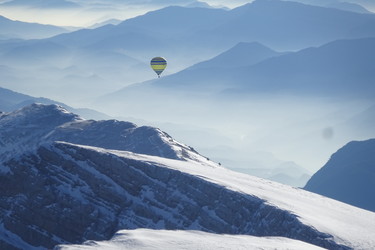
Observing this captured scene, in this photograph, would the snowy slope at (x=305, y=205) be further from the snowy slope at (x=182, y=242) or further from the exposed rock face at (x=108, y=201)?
the snowy slope at (x=182, y=242)

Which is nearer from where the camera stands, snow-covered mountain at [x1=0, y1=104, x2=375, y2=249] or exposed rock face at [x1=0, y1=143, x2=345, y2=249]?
snow-covered mountain at [x1=0, y1=104, x2=375, y2=249]

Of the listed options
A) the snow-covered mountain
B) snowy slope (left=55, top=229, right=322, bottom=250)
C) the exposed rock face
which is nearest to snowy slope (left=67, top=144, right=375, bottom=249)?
the snow-covered mountain

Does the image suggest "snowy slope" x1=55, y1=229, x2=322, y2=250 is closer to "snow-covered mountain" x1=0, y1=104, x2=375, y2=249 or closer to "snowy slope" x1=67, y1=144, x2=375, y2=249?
"snowy slope" x1=67, y1=144, x2=375, y2=249

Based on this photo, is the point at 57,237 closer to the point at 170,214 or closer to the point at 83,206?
the point at 83,206

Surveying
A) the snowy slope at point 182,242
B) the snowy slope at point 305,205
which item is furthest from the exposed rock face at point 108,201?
the snowy slope at point 182,242

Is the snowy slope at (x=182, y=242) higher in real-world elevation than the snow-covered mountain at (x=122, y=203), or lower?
lower

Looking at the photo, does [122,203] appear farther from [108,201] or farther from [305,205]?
[305,205]
